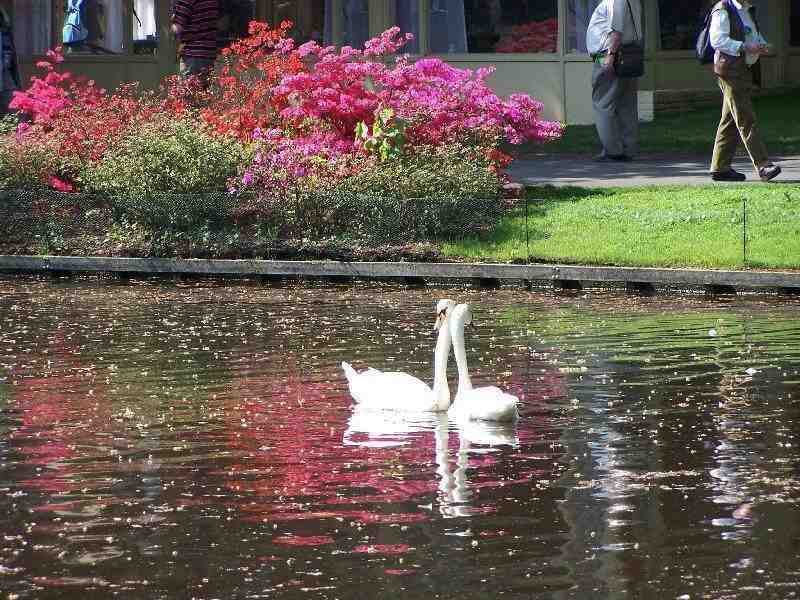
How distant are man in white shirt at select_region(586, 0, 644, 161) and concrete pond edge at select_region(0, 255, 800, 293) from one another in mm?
5412

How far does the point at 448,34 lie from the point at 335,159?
985cm

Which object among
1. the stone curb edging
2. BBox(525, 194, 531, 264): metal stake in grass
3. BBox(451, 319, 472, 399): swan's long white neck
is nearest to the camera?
BBox(451, 319, 472, 399): swan's long white neck

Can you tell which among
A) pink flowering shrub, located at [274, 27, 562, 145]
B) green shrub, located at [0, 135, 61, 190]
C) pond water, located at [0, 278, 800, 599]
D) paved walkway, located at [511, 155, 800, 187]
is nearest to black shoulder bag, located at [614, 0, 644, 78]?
paved walkway, located at [511, 155, 800, 187]

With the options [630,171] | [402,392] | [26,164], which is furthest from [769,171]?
[402,392]

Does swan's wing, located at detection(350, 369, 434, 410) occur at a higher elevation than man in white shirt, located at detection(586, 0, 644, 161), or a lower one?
lower

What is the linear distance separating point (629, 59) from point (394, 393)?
1295 cm

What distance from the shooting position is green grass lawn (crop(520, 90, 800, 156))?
27.0m

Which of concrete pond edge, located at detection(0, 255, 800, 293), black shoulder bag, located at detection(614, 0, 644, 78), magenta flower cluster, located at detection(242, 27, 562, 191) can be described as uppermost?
black shoulder bag, located at detection(614, 0, 644, 78)

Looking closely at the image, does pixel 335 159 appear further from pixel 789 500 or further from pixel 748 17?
pixel 789 500

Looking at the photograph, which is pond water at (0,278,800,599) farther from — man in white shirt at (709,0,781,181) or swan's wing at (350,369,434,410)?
man in white shirt at (709,0,781,181)

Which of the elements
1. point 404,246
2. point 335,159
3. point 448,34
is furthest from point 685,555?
point 448,34

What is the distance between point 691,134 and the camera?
28.3 m

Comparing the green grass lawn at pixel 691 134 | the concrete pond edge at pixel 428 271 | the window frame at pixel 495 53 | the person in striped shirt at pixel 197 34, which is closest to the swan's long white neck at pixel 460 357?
the concrete pond edge at pixel 428 271

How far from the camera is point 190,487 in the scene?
10078 millimetres
